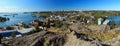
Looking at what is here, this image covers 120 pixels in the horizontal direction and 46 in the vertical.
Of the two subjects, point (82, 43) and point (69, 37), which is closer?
point (82, 43)

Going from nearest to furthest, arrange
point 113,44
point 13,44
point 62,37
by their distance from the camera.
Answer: point 113,44 < point 13,44 < point 62,37

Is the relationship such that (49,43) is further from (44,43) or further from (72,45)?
(72,45)

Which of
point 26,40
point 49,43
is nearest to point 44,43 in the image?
point 49,43

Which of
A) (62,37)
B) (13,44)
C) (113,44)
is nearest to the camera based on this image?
(113,44)

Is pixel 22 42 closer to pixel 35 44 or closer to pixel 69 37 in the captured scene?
pixel 35 44

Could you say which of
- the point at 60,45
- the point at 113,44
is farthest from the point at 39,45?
the point at 113,44

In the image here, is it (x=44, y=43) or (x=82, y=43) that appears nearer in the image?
(x=82, y=43)

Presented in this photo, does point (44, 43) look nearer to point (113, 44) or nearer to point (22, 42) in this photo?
point (22, 42)

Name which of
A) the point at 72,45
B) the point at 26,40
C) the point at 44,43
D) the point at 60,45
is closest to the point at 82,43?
the point at 72,45
